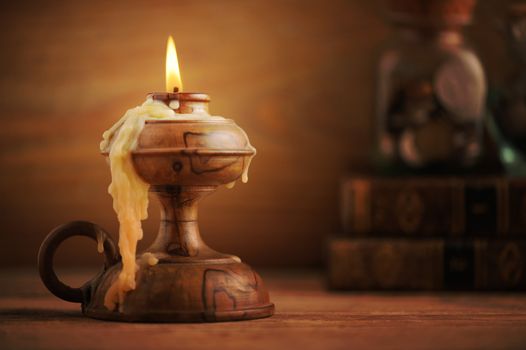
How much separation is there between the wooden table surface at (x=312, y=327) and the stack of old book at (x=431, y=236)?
0.22 ft

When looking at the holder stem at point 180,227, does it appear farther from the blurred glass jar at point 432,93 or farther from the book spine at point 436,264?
the blurred glass jar at point 432,93

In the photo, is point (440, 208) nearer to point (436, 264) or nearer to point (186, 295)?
point (436, 264)

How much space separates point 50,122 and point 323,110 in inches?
16.5

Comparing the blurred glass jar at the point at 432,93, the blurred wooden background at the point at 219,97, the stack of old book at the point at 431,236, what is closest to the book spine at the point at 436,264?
the stack of old book at the point at 431,236

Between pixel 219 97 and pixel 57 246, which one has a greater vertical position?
pixel 219 97

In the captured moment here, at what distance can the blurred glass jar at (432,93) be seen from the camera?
4.42ft

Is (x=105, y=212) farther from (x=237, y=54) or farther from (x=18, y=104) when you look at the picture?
(x=237, y=54)

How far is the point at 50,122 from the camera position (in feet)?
5.03

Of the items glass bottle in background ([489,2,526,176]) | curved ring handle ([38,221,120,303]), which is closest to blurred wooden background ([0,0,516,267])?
glass bottle in background ([489,2,526,176])

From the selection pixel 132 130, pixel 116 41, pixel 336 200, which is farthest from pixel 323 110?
pixel 132 130

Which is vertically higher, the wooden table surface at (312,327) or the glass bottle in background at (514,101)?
the glass bottle in background at (514,101)

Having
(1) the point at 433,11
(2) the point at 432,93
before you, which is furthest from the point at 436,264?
(1) the point at 433,11

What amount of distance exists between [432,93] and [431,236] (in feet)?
0.65

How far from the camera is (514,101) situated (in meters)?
1.43
